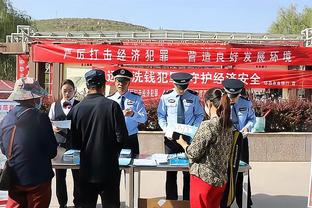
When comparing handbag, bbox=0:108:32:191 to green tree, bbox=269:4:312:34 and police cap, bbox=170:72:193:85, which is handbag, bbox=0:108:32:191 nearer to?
police cap, bbox=170:72:193:85

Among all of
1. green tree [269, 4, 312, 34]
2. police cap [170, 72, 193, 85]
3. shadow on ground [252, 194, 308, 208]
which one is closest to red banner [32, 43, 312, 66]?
shadow on ground [252, 194, 308, 208]

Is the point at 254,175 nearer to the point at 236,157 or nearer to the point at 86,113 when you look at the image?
the point at 236,157

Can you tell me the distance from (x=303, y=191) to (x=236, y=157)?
9.65 feet

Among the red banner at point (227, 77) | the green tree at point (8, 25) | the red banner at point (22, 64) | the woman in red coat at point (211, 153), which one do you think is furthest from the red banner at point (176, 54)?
the green tree at point (8, 25)

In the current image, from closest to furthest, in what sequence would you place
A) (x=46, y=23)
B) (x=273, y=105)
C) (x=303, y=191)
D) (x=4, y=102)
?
(x=4, y=102) → (x=303, y=191) → (x=273, y=105) → (x=46, y=23)

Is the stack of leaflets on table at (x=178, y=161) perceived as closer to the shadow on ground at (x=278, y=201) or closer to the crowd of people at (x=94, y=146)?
the crowd of people at (x=94, y=146)

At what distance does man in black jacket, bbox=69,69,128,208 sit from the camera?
3.37 m

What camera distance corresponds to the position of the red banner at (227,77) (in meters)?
9.64

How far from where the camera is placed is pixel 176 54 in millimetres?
9758

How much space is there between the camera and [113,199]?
3484 mm

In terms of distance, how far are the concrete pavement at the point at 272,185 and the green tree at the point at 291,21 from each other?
22818 millimetres

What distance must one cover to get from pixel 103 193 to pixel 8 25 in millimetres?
23534

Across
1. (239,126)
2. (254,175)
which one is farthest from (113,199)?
(254,175)

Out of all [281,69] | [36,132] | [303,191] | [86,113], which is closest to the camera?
[36,132]
